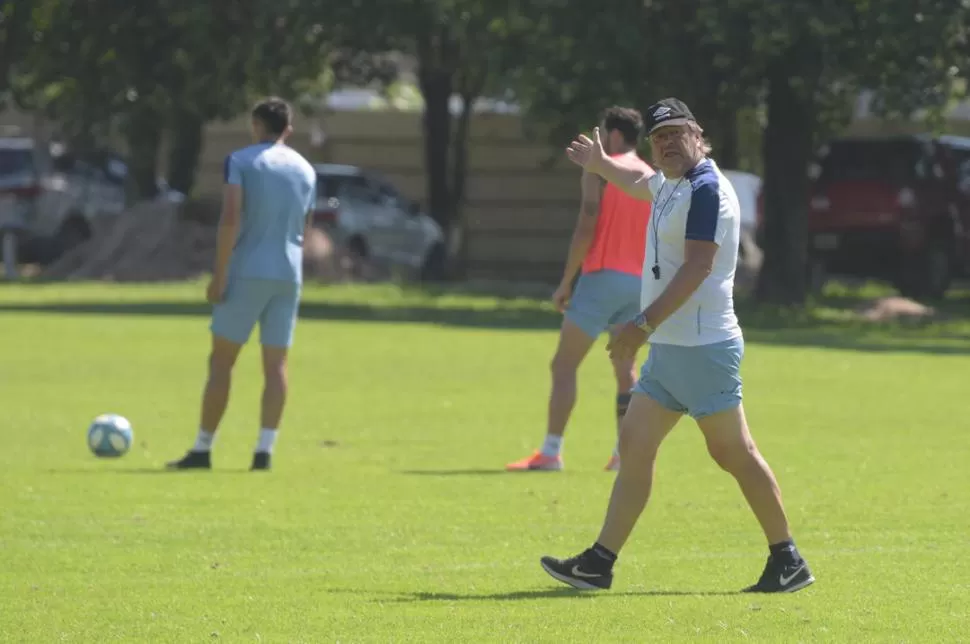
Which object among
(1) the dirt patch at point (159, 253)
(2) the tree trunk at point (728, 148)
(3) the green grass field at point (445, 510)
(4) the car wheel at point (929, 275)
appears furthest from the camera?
(1) the dirt patch at point (159, 253)

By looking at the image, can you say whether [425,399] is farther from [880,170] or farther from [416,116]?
[416,116]

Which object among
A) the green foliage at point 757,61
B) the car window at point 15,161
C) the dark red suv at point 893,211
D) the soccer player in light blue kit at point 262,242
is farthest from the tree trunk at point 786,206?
the soccer player in light blue kit at point 262,242

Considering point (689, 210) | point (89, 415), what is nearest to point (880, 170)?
point (89, 415)

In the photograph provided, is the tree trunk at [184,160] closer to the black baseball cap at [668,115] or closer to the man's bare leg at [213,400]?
the man's bare leg at [213,400]

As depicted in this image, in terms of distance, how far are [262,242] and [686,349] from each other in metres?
4.74

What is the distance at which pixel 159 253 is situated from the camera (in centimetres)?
3606

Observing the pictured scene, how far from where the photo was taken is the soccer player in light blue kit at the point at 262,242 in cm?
1259

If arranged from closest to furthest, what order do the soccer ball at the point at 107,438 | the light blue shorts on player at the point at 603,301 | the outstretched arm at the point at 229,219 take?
the light blue shorts on player at the point at 603,301 → the outstretched arm at the point at 229,219 → the soccer ball at the point at 107,438

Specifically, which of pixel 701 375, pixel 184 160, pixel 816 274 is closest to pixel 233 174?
pixel 701 375

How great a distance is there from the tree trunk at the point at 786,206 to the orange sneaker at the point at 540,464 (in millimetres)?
16189

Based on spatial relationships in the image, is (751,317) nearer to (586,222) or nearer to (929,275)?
(929,275)

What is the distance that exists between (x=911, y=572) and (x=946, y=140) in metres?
25.2

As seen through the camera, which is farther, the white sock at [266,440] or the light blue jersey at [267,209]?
the white sock at [266,440]

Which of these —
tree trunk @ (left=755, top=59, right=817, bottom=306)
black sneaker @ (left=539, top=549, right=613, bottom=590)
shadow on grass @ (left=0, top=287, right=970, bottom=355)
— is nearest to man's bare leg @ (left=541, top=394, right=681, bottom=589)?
black sneaker @ (left=539, top=549, right=613, bottom=590)
